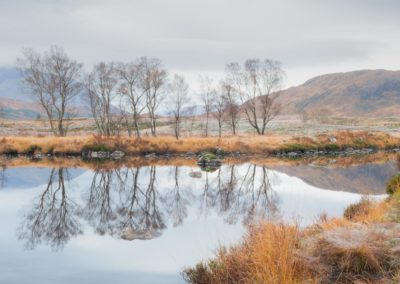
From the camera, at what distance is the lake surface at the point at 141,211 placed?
12.6 meters

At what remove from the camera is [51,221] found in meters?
18.8

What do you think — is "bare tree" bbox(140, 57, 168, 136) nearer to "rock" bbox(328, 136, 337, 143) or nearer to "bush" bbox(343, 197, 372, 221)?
"rock" bbox(328, 136, 337, 143)

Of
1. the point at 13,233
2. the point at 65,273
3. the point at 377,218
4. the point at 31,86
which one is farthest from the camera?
the point at 31,86

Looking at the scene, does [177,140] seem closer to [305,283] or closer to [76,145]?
[76,145]

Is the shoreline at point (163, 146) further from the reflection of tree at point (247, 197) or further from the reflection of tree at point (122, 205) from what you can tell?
the reflection of tree at point (122, 205)

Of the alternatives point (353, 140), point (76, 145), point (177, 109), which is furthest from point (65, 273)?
point (177, 109)

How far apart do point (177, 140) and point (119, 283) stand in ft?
151

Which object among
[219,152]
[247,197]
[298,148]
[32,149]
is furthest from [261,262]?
[298,148]

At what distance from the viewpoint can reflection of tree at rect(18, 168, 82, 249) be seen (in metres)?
15.8

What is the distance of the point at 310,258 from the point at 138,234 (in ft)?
26.9

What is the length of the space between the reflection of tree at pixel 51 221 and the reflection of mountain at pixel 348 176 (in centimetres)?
1486

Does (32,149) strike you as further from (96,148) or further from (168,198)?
(168,198)

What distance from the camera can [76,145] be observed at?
5234 centimetres

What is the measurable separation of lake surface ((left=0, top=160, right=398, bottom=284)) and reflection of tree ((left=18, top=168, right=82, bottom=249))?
→ 0.04 m
